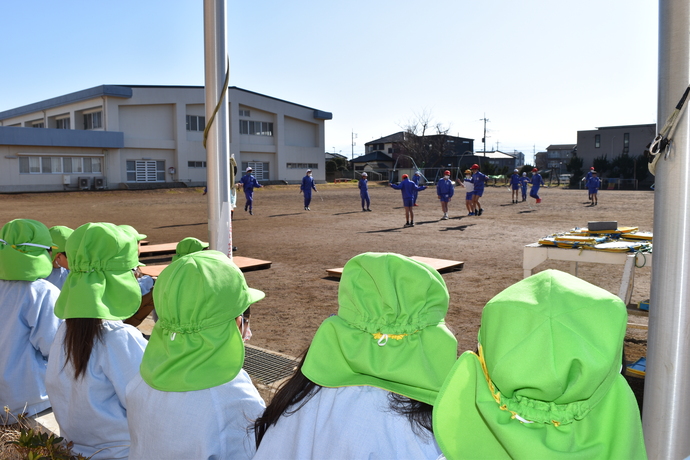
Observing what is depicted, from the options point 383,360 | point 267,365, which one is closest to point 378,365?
point 383,360

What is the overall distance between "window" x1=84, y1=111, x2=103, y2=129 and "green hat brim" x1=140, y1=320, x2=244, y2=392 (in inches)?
1727

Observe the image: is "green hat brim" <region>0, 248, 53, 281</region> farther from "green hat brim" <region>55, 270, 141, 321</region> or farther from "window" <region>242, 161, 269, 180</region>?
"window" <region>242, 161, 269, 180</region>

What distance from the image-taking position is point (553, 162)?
101625 millimetres

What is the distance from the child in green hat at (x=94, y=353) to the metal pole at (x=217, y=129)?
0.78m

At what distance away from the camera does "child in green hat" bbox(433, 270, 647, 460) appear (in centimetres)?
115

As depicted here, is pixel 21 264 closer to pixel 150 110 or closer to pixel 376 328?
pixel 376 328

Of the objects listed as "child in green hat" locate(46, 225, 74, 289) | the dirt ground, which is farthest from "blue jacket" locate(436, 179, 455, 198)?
"child in green hat" locate(46, 225, 74, 289)

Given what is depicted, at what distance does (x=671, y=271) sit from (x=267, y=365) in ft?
11.2

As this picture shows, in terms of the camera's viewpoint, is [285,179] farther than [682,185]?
Yes

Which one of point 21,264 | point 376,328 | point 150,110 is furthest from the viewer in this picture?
point 150,110

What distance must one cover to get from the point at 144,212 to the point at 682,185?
896 inches

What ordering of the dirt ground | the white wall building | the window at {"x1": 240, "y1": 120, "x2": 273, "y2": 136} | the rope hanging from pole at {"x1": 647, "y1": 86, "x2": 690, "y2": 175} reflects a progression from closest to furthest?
1. the rope hanging from pole at {"x1": 647, "y1": 86, "x2": 690, "y2": 175}
2. the dirt ground
3. the white wall building
4. the window at {"x1": 240, "y1": 120, "x2": 273, "y2": 136}

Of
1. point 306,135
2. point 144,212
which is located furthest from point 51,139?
point 306,135

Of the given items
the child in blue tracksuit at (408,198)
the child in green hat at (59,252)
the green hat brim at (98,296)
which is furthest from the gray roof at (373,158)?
the green hat brim at (98,296)
